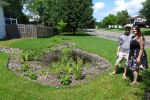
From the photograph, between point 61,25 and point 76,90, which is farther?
point 61,25

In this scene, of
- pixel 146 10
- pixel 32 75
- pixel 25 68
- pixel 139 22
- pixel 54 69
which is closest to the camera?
pixel 32 75

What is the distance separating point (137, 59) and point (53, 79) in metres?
3.01

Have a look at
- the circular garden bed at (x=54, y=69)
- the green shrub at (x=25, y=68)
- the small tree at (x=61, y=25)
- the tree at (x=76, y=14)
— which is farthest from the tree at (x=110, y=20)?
the green shrub at (x=25, y=68)

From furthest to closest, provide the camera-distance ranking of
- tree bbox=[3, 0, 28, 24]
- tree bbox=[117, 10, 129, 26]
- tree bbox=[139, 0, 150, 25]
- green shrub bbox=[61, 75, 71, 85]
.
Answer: tree bbox=[117, 10, 129, 26] → tree bbox=[3, 0, 28, 24] → tree bbox=[139, 0, 150, 25] → green shrub bbox=[61, 75, 71, 85]

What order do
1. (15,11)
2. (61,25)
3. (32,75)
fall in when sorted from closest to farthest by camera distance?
(32,75), (61,25), (15,11)

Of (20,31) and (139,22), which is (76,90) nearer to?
(139,22)

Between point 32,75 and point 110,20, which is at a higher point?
point 32,75

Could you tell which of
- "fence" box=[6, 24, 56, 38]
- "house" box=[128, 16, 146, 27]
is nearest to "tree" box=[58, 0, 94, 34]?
"house" box=[128, 16, 146, 27]

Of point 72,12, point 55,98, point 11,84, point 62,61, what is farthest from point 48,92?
point 72,12

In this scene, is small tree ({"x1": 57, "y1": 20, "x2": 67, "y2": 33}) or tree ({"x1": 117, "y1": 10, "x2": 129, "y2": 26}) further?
tree ({"x1": 117, "y1": 10, "x2": 129, "y2": 26})

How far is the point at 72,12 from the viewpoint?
43344mm

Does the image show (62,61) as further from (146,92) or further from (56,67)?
(146,92)

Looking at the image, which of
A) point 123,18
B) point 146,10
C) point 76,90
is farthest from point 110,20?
point 76,90

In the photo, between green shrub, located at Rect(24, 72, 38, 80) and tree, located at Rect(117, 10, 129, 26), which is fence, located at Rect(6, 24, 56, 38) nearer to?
green shrub, located at Rect(24, 72, 38, 80)
